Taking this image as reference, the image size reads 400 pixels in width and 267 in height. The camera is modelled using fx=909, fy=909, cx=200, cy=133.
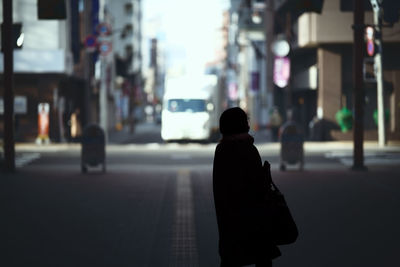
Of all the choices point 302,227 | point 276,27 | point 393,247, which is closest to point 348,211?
point 302,227

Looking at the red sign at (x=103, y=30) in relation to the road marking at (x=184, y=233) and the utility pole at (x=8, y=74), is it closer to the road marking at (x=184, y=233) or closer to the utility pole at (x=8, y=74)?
the utility pole at (x=8, y=74)

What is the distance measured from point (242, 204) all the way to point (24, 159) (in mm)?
23330

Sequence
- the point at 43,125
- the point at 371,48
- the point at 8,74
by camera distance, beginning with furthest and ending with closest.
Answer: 1. the point at 43,125
2. the point at 371,48
3. the point at 8,74

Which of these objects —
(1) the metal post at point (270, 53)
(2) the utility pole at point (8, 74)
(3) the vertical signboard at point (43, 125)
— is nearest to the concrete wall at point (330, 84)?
(3) the vertical signboard at point (43, 125)

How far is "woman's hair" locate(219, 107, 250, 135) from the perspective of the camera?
6.23m

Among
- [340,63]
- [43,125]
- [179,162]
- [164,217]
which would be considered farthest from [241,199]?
[340,63]

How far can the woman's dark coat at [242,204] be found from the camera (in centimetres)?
629

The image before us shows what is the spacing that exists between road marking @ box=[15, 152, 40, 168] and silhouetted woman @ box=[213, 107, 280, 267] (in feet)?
65.4

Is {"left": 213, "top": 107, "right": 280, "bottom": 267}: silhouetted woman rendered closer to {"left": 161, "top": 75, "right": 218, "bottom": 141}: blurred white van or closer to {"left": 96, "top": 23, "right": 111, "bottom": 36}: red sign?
{"left": 161, "top": 75, "right": 218, "bottom": 141}: blurred white van

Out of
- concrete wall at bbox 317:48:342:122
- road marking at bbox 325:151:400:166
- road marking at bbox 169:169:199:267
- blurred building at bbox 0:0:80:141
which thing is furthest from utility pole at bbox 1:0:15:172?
concrete wall at bbox 317:48:342:122

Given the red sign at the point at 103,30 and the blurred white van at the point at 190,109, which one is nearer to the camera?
the blurred white van at the point at 190,109

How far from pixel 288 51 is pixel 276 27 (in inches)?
707

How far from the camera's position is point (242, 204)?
633 centimetres

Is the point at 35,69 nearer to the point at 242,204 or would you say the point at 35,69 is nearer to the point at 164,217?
the point at 164,217
